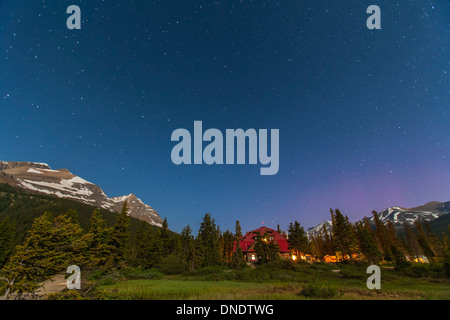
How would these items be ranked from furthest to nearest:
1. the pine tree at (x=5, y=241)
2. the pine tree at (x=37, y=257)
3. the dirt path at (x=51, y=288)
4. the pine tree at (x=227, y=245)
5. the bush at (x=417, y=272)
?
the pine tree at (x=227, y=245) < the pine tree at (x=5, y=241) < the bush at (x=417, y=272) < the dirt path at (x=51, y=288) < the pine tree at (x=37, y=257)

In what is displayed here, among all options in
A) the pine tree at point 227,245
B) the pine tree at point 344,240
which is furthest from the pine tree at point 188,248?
the pine tree at point 344,240

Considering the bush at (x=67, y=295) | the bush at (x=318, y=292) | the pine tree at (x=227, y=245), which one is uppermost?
the bush at (x=67, y=295)

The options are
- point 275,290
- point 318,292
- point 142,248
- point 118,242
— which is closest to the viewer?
point 318,292

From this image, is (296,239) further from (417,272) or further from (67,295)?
(67,295)

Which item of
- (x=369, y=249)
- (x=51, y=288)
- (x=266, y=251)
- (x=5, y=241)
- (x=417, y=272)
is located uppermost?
(x=51, y=288)

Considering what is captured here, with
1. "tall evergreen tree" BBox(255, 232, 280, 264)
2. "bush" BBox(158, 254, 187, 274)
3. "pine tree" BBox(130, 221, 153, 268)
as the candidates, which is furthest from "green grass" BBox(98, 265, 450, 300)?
"pine tree" BBox(130, 221, 153, 268)

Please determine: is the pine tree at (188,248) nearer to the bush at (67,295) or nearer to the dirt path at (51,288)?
the dirt path at (51,288)

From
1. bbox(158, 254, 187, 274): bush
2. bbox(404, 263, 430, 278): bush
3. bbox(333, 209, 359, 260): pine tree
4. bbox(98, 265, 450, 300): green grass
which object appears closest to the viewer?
bbox(98, 265, 450, 300): green grass

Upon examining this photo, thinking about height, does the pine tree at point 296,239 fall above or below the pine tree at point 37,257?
below

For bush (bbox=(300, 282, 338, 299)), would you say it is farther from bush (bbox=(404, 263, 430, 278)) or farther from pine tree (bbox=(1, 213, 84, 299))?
bush (bbox=(404, 263, 430, 278))

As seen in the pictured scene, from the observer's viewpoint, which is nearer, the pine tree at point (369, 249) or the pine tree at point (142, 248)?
the pine tree at point (369, 249)

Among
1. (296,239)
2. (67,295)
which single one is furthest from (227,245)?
(67,295)
